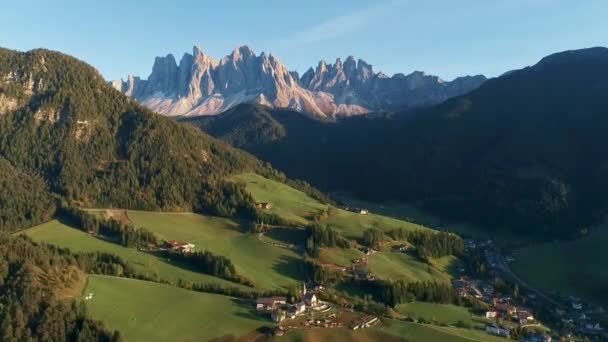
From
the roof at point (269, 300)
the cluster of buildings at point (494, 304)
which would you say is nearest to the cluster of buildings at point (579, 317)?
the cluster of buildings at point (494, 304)

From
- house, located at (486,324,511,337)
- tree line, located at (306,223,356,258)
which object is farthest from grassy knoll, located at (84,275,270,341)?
tree line, located at (306,223,356,258)

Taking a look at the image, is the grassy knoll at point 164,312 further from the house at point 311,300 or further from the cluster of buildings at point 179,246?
the cluster of buildings at point 179,246

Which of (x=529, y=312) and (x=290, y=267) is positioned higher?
(x=290, y=267)

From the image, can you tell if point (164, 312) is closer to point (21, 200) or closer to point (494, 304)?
point (494, 304)

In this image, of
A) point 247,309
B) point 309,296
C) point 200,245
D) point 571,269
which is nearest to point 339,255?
point 200,245

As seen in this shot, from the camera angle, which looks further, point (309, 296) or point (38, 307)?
point (309, 296)

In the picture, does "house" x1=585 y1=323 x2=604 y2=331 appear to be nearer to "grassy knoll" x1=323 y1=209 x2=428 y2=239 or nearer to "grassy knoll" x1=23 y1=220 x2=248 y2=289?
"grassy knoll" x1=323 y1=209 x2=428 y2=239
